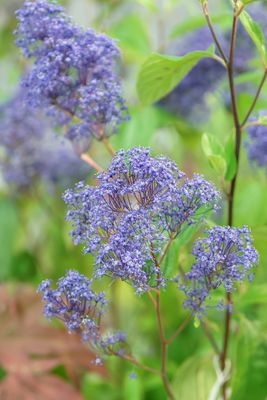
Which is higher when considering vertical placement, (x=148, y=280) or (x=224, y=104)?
(x=224, y=104)

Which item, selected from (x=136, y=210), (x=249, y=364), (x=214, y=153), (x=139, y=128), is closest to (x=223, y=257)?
(x=136, y=210)

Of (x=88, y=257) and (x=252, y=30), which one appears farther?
(x=88, y=257)

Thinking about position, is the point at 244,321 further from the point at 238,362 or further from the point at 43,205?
the point at 43,205

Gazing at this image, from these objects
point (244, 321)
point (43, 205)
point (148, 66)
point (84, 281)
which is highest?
point (43, 205)

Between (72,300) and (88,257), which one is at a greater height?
(88,257)

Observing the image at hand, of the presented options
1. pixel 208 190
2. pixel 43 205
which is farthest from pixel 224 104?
pixel 208 190

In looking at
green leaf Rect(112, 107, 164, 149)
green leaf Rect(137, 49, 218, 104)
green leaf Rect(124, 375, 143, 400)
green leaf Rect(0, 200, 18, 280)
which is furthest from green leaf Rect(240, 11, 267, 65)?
green leaf Rect(0, 200, 18, 280)

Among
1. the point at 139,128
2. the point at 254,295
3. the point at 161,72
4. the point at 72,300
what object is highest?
the point at 139,128

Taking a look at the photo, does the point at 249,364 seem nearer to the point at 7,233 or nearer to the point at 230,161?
the point at 230,161
